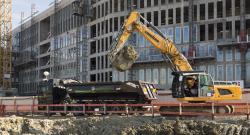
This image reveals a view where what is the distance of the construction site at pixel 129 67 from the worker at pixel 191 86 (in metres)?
0.06

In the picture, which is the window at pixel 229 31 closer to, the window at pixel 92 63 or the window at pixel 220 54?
the window at pixel 220 54

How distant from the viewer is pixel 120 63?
36.2 m

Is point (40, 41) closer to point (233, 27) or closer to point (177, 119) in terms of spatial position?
point (233, 27)

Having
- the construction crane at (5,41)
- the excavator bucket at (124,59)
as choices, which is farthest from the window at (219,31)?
the construction crane at (5,41)

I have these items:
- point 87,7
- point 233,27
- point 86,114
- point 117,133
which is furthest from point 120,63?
point 87,7

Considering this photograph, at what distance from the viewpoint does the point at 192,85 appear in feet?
100

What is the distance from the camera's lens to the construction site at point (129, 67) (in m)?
29.4

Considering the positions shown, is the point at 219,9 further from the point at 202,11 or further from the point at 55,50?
the point at 55,50

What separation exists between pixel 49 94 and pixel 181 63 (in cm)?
1178

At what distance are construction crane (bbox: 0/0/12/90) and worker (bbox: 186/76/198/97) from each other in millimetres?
86102

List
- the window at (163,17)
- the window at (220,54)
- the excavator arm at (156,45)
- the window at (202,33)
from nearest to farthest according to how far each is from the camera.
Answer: the excavator arm at (156,45)
the window at (220,54)
the window at (202,33)
the window at (163,17)

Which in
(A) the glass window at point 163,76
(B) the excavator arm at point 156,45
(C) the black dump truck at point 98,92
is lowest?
(C) the black dump truck at point 98,92

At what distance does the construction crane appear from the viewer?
361 ft

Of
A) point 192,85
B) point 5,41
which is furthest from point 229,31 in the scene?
point 5,41
